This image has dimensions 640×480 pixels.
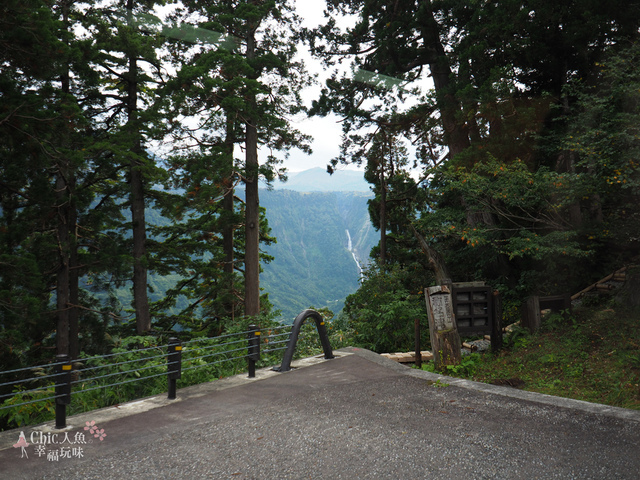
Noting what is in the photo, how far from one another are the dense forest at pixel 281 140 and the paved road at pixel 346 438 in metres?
5.22

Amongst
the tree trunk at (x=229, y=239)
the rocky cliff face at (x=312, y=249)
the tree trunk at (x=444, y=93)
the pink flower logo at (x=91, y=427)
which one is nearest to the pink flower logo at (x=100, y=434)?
the pink flower logo at (x=91, y=427)

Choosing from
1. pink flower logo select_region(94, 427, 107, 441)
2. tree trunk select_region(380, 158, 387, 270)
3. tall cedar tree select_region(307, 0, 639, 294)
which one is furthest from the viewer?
tree trunk select_region(380, 158, 387, 270)

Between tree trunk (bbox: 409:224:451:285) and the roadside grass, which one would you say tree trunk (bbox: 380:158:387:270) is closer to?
tree trunk (bbox: 409:224:451:285)

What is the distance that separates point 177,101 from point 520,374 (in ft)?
44.4

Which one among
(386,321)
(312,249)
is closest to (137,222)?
(386,321)

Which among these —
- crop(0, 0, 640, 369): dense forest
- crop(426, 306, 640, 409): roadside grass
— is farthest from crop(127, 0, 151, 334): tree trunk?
crop(426, 306, 640, 409): roadside grass

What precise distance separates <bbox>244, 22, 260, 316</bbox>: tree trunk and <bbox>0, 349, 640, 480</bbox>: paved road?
1019cm

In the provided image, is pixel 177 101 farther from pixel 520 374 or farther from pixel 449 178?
pixel 520 374

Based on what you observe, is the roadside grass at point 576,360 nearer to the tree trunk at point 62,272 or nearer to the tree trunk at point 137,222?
the tree trunk at point 137,222

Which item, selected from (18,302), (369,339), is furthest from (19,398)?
(369,339)

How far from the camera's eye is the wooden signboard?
7.96 meters

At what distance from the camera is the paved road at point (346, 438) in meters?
3.75

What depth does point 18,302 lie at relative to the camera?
10.6 meters

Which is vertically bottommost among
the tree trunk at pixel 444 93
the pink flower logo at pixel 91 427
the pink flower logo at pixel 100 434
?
the pink flower logo at pixel 100 434
